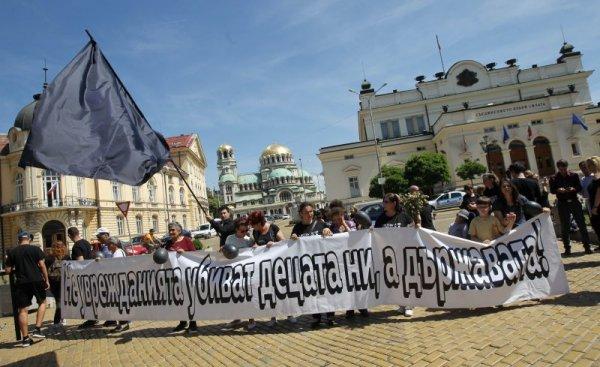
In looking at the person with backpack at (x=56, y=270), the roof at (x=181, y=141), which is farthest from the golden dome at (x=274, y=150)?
the person with backpack at (x=56, y=270)

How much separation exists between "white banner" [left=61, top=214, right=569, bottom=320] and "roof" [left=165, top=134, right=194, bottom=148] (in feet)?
203

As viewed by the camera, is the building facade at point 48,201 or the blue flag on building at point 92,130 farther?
the building facade at point 48,201

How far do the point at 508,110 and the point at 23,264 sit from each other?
5156 cm

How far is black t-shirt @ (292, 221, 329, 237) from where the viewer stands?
20.0 feet

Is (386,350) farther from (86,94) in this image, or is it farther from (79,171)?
(86,94)

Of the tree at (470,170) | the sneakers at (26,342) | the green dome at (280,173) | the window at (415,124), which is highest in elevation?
the green dome at (280,173)

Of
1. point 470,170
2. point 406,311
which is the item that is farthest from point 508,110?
point 406,311

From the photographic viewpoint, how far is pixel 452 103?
58.5 m

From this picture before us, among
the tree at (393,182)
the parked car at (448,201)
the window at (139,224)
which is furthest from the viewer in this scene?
the window at (139,224)

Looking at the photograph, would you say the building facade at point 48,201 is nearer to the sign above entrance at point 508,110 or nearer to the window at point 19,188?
the window at point 19,188

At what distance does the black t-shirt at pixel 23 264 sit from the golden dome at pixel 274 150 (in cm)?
14708

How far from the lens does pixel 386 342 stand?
4.77m

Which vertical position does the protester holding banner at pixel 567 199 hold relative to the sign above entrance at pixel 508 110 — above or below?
below

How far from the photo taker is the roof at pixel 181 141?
66.4m
